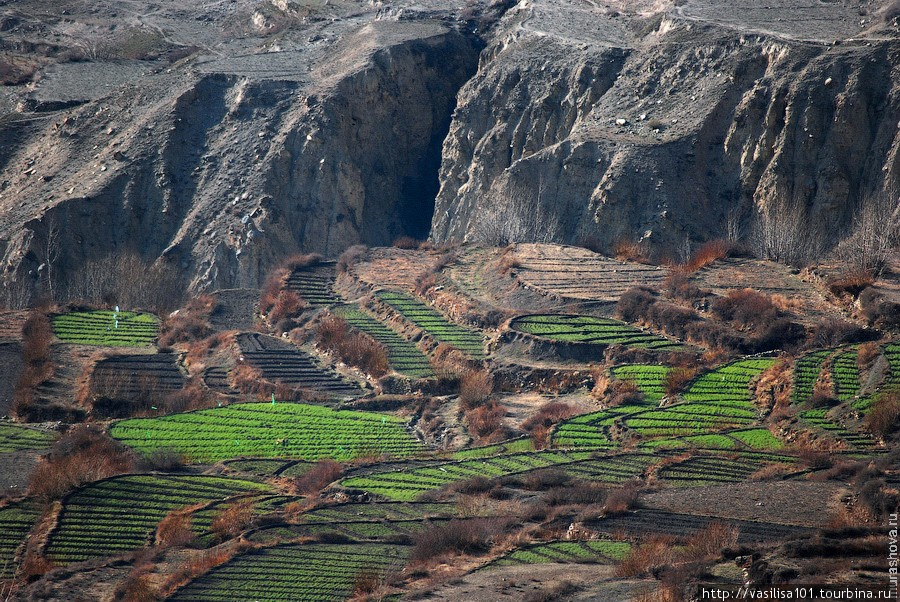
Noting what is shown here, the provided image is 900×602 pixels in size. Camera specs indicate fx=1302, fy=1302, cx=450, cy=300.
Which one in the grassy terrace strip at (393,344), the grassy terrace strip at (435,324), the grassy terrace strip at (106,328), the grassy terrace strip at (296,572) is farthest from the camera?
the grassy terrace strip at (106,328)

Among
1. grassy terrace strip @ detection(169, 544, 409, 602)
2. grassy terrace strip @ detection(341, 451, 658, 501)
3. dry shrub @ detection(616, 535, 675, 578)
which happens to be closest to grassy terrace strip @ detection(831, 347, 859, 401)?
grassy terrace strip @ detection(341, 451, 658, 501)

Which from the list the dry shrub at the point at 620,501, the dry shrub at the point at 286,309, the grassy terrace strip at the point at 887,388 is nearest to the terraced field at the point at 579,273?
the dry shrub at the point at 286,309

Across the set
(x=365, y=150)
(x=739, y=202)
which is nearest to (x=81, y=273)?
(x=365, y=150)

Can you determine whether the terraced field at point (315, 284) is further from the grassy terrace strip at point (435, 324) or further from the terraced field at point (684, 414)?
the terraced field at point (684, 414)

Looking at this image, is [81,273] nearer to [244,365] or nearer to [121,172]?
[121,172]

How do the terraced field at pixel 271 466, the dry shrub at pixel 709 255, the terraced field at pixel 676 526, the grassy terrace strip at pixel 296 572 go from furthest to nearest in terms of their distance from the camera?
the dry shrub at pixel 709 255 → the terraced field at pixel 271 466 → the terraced field at pixel 676 526 → the grassy terrace strip at pixel 296 572

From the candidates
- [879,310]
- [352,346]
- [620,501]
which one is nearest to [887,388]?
[879,310]

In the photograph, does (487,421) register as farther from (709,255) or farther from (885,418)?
(709,255)
